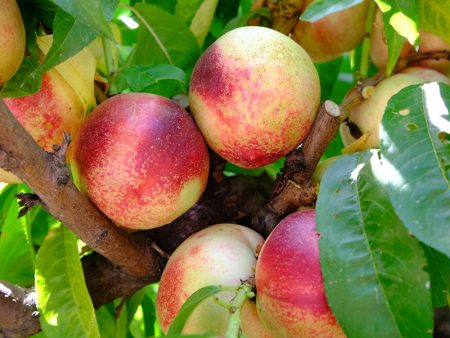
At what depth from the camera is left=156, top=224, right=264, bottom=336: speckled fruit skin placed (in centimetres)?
81

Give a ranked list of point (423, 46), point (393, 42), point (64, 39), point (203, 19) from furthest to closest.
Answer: point (203, 19)
point (423, 46)
point (393, 42)
point (64, 39)

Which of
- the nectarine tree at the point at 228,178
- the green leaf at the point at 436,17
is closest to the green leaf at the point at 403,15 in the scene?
the nectarine tree at the point at 228,178

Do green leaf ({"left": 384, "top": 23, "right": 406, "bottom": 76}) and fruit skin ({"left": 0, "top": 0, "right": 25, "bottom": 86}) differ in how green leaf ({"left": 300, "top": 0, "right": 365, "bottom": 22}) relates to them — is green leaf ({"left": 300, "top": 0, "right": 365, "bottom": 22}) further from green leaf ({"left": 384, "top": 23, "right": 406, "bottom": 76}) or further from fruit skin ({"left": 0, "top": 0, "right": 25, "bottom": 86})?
fruit skin ({"left": 0, "top": 0, "right": 25, "bottom": 86})

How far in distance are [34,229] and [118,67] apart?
14.3 inches

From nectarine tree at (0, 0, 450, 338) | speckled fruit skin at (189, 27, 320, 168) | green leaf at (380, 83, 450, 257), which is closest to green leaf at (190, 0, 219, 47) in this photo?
nectarine tree at (0, 0, 450, 338)

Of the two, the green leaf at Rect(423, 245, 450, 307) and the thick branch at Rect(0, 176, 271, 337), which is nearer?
the green leaf at Rect(423, 245, 450, 307)

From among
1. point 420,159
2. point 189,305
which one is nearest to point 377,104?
point 420,159

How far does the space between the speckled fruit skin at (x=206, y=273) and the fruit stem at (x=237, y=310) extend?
0.06 metres

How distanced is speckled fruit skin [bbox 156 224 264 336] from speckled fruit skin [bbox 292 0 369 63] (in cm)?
43

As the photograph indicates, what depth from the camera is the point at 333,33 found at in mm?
1118

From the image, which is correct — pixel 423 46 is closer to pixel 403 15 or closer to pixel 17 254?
pixel 403 15

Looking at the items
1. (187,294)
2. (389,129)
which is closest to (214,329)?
(187,294)

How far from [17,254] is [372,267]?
0.64 meters

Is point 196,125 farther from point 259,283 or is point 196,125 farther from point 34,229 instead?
point 34,229
